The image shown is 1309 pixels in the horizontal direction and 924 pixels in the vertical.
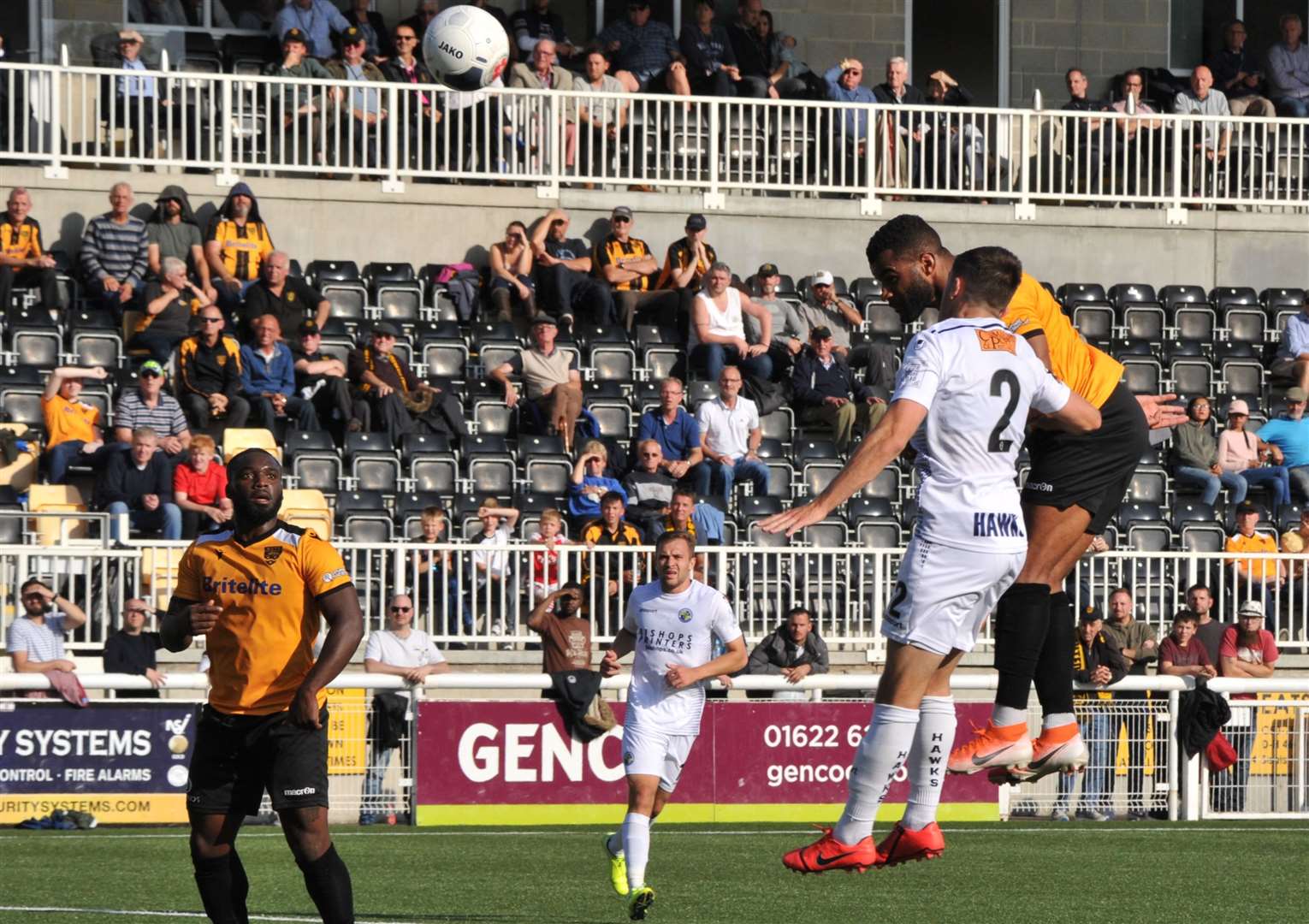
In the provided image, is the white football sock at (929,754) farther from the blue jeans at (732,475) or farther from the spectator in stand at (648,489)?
the blue jeans at (732,475)

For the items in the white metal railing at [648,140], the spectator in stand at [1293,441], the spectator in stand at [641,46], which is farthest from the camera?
the spectator in stand at [641,46]

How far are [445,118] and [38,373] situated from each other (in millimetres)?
5770

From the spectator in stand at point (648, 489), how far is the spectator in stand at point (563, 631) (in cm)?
191

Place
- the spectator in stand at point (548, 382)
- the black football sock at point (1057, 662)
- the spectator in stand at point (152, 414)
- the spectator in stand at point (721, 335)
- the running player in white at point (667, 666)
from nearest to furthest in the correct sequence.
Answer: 1. the black football sock at point (1057, 662)
2. the running player in white at point (667, 666)
3. the spectator in stand at point (152, 414)
4. the spectator in stand at point (548, 382)
5. the spectator in stand at point (721, 335)

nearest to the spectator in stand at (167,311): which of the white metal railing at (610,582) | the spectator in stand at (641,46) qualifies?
the white metal railing at (610,582)

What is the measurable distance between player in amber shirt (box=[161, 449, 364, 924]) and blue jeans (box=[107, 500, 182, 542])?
10.0 m

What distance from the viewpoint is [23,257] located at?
21016 mm

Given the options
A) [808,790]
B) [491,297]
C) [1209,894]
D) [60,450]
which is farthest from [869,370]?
[1209,894]

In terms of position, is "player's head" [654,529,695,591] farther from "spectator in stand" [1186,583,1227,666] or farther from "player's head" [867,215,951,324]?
"spectator in stand" [1186,583,1227,666]

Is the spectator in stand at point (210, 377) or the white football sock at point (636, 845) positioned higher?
the spectator in stand at point (210, 377)

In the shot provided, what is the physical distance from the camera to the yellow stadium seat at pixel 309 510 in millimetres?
18859

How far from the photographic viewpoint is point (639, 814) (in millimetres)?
11695

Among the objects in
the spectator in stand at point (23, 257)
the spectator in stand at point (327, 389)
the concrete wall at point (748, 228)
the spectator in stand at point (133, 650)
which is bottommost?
the spectator in stand at point (133, 650)

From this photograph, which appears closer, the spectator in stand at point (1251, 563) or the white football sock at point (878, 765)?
the white football sock at point (878, 765)
